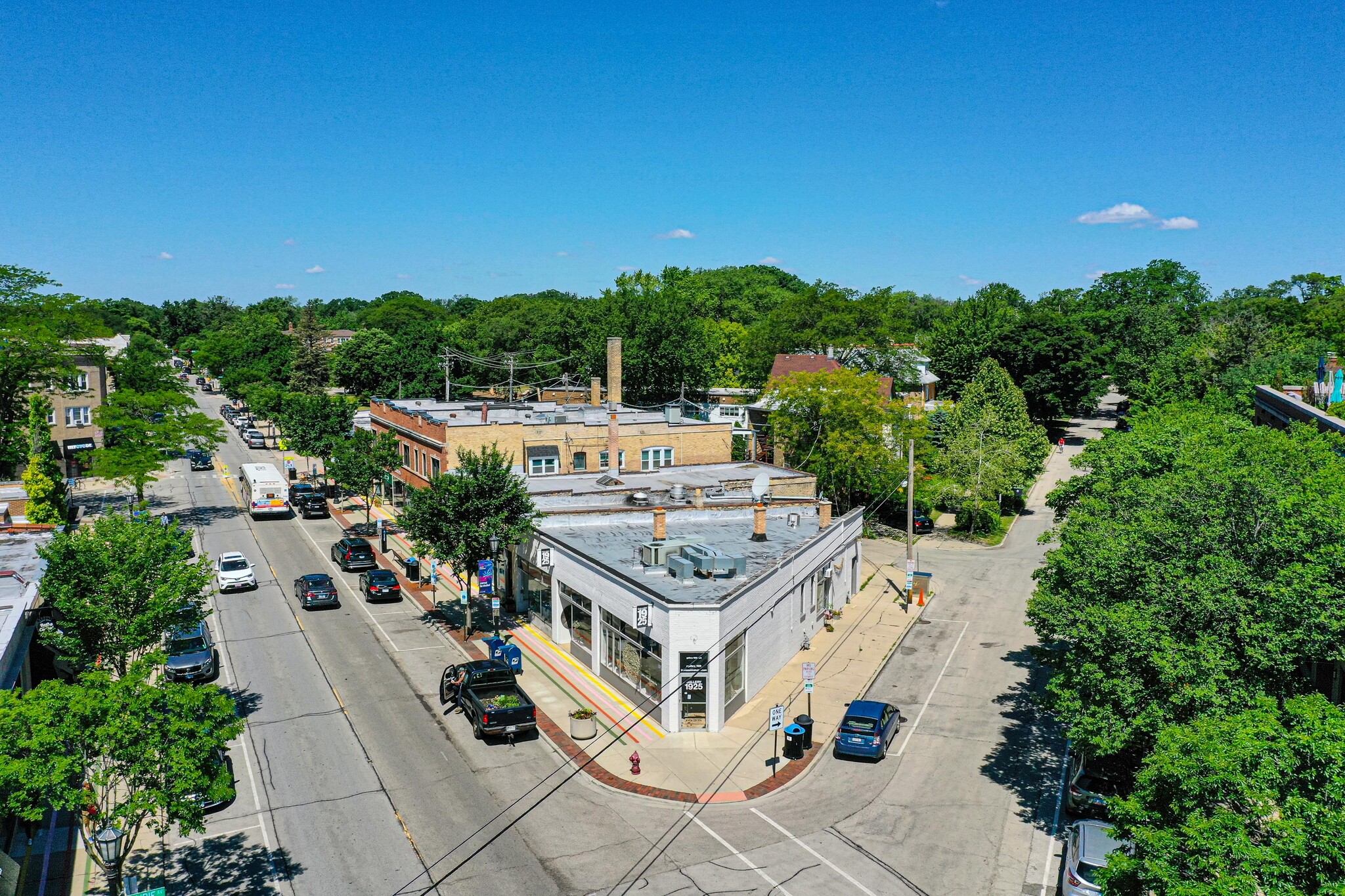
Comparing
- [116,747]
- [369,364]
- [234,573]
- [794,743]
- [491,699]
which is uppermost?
[369,364]

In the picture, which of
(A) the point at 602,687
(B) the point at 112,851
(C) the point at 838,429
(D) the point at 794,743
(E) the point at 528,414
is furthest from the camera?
(E) the point at 528,414

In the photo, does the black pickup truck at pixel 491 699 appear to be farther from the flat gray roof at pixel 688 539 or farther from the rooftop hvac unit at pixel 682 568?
the rooftop hvac unit at pixel 682 568

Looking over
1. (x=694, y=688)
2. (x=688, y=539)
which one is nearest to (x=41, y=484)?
(x=688, y=539)

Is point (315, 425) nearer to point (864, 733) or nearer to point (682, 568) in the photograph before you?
point (682, 568)

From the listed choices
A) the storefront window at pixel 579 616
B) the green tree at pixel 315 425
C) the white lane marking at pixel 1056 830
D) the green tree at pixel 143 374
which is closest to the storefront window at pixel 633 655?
the storefront window at pixel 579 616

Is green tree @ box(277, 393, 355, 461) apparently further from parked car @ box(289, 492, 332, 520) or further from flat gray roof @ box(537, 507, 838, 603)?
flat gray roof @ box(537, 507, 838, 603)

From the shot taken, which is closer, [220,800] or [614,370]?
[220,800]

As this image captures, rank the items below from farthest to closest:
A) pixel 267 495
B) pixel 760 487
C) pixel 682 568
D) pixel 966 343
→ pixel 966 343, pixel 267 495, pixel 760 487, pixel 682 568
